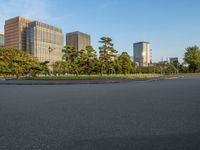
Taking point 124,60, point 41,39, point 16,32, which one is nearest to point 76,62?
point 124,60

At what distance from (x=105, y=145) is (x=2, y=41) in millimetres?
125197

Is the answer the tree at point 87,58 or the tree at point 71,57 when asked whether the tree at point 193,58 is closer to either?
the tree at point 87,58

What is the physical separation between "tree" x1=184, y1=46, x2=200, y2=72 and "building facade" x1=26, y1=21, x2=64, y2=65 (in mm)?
62358

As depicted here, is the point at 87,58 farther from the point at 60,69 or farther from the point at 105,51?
the point at 60,69

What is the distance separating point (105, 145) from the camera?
124 inches

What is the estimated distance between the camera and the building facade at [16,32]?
321 feet

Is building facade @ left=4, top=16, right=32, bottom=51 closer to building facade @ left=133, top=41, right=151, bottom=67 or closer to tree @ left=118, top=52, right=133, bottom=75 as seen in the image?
building facade @ left=133, top=41, right=151, bottom=67

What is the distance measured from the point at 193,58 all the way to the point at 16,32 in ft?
282

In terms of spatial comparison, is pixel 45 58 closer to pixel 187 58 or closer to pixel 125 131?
pixel 187 58

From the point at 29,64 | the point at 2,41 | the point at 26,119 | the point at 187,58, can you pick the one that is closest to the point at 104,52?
the point at 29,64

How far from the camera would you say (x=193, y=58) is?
76.9 m

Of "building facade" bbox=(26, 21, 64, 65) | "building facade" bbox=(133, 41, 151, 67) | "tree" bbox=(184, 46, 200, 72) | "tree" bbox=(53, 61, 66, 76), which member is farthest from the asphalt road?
"building facade" bbox=(133, 41, 151, 67)

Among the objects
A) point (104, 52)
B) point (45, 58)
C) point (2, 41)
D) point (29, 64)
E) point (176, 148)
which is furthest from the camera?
point (2, 41)

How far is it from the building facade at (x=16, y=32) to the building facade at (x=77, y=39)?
23162 mm
